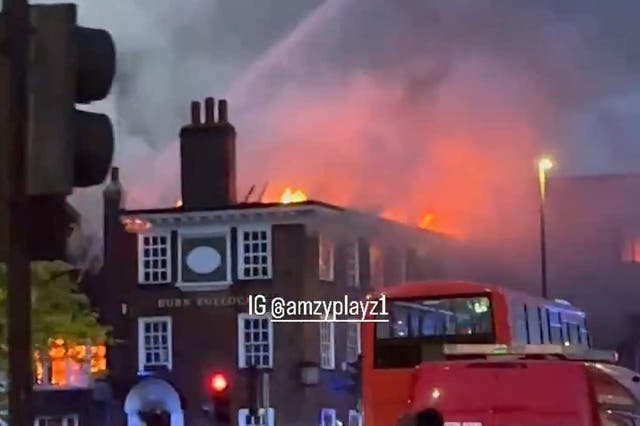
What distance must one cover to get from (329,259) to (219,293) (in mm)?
3200

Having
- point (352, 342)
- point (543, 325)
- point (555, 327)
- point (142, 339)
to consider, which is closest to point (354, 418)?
point (352, 342)

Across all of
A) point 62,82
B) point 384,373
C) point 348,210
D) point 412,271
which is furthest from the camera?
point 412,271

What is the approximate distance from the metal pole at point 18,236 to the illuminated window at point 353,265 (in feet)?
108

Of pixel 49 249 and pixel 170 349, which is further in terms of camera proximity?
pixel 170 349

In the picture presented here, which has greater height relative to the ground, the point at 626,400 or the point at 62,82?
the point at 62,82

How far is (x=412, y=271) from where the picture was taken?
1619 inches

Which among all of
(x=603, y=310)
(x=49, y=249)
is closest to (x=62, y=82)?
(x=49, y=249)

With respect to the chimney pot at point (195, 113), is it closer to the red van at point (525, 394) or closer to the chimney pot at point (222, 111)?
the chimney pot at point (222, 111)

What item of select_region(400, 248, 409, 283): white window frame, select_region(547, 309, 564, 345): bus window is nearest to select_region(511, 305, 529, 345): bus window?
select_region(547, 309, 564, 345): bus window

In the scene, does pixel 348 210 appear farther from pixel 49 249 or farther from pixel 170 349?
pixel 49 249

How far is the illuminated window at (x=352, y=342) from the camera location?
35.7m

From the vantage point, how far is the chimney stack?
3412 cm

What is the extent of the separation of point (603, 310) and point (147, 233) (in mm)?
17393

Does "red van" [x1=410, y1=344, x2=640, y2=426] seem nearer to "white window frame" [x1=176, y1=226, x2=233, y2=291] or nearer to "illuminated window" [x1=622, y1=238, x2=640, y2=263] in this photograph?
"white window frame" [x1=176, y1=226, x2=233, y2=291]
